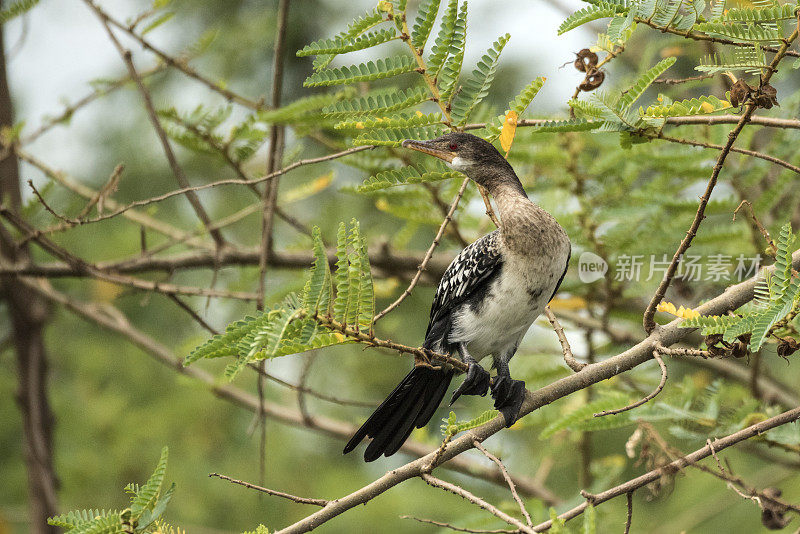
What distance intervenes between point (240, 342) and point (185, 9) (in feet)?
21.8

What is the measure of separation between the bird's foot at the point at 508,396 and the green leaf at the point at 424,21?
3.51 feet

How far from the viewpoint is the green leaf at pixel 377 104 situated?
238 centimetres

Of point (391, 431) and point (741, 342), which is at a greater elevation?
point (741, 342)

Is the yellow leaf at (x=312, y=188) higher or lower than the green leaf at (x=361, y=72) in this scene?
lower

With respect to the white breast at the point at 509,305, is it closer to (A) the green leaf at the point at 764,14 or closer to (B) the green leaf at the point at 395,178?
(B) the green leaf at the point at 395,178

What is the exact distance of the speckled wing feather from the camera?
2.74 m

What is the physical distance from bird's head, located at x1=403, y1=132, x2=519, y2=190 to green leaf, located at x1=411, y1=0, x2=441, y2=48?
33 centimetres

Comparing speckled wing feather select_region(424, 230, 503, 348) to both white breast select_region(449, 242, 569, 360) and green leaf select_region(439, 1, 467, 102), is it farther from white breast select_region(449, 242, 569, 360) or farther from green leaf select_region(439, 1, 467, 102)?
green leaf select_region(439, 1, 467, 102)

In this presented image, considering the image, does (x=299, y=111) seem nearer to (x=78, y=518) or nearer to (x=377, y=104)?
(x=377, y=104)

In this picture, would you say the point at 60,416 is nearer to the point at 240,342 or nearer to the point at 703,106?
the point at 240,342

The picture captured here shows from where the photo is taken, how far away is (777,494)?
2645mm

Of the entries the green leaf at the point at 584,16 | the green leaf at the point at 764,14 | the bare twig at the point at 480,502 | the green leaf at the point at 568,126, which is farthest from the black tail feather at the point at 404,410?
the green leaf at the point at 764,14

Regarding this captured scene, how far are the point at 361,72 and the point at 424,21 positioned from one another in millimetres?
219

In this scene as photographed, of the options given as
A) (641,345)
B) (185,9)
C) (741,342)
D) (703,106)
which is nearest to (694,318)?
(741,342)
